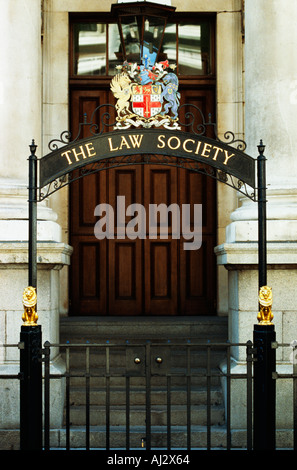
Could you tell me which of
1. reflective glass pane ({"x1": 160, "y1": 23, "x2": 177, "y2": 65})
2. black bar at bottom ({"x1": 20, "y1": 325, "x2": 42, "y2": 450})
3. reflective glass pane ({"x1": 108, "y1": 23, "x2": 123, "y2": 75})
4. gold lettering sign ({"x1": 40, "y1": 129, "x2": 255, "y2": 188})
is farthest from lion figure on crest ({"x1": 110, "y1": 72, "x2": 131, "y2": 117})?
reflective glass pane ({"x1": 160, "y1": 23, "x2": 177, "y2": 65})

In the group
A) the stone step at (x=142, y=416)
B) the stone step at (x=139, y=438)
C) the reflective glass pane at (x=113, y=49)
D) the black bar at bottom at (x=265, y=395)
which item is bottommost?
the stone step at (x=139, y=438)

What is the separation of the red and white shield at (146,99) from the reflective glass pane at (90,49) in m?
4.07

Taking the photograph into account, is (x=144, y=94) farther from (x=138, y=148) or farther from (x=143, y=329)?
(x=143, y=329)

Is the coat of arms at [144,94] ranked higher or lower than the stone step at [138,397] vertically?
higher

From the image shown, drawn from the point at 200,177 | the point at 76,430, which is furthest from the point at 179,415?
the point at 200,177

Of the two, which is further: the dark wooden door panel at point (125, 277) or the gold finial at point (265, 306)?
the dark wooden door panel at point (125, 277)

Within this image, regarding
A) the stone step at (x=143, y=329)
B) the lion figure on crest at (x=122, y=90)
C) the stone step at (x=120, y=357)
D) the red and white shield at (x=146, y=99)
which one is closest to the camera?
the lion figure on crest at (x=122, y=90)

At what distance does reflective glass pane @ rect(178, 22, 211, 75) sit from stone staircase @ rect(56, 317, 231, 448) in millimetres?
3943

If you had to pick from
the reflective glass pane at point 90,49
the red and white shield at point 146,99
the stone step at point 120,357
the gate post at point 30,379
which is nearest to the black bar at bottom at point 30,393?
the gate post at point 30,379

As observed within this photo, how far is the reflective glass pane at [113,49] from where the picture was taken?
1185 cm

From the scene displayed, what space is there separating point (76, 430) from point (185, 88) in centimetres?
564

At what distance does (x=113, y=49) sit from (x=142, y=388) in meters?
5.40

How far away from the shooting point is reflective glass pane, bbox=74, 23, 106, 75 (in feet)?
38.9

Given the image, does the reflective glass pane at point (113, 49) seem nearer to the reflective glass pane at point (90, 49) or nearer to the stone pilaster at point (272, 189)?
the reflective glass pane at point (90, 49)
